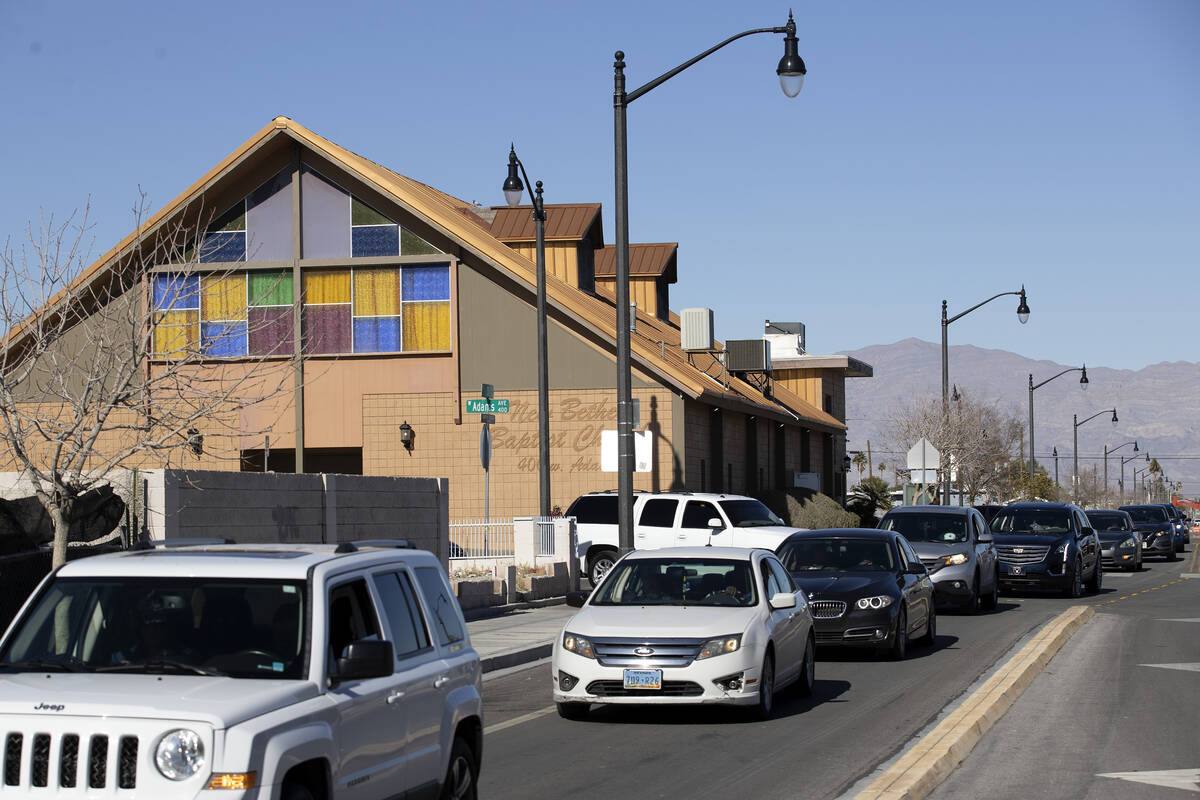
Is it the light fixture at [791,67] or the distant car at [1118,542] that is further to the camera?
the distant car at [1118,542]

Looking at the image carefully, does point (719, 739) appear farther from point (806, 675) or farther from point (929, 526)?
point (929, 526)

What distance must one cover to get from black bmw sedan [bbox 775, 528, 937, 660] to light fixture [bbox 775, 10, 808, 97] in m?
6.27

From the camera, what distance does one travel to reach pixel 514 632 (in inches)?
797

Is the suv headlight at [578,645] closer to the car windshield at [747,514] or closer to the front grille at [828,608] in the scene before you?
the front grille at [828,608]

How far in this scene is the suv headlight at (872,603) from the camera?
56.0 ft

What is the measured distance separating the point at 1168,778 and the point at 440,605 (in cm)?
524

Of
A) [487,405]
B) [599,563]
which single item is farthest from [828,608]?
[599,563]

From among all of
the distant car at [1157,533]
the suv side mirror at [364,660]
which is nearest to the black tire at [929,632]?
the suv side mirror at [364,660]

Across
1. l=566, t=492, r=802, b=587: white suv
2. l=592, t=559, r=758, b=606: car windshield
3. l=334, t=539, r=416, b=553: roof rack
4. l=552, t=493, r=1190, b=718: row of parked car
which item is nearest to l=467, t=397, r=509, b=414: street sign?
l=566, t=492, r=802, b=587: white suv

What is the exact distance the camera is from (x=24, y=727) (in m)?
A: 5.82

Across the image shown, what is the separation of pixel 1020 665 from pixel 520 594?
11171 millimetres

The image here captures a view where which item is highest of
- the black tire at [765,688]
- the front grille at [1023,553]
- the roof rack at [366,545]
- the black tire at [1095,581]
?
the roof rack at [366,545]

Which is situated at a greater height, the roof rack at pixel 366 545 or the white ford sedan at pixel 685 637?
the roof rack at pixel 366 545

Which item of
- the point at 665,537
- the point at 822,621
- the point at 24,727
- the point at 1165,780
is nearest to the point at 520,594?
the point at 665,537
